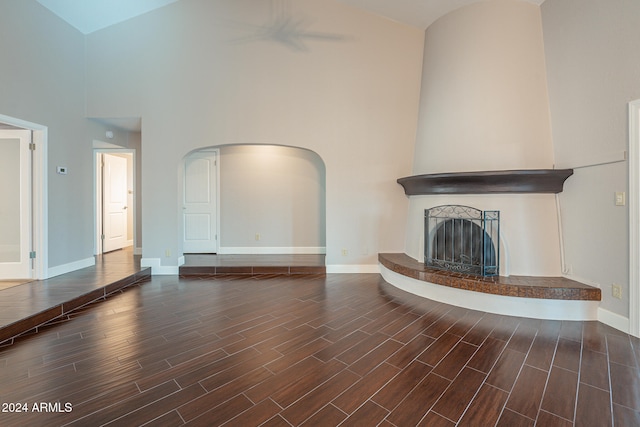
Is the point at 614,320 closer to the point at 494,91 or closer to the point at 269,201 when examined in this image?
the point at 494,91

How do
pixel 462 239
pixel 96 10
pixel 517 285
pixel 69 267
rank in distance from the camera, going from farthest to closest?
pixel 69 267, pixel 96 10, pixel 462 239, pixel 517 285

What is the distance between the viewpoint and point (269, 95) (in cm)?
455

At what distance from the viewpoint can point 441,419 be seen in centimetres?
154

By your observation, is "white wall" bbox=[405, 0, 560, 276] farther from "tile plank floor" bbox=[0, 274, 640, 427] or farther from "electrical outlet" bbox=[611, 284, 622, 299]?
"tile plank floor" bbox=[0, 274, 640, 427]

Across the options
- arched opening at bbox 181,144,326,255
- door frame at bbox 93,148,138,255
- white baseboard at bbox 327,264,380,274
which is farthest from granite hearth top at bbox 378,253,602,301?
door frame at bbox 93,148,138,255

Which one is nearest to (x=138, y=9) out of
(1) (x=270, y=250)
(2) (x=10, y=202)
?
(2) (x=10, y=202)

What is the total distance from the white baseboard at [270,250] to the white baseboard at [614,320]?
4043 millimetres

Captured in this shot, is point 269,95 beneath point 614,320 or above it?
above

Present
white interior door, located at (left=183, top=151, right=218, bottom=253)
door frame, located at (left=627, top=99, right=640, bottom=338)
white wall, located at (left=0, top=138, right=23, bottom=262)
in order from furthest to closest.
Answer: white interior door, located at (left=183, top=151, right=218, bottom=253)
white wall, located at (left=0, top=138, right=23, bottom=262)
door frame, located at (left=627, top=99, right=640, bottom=338)

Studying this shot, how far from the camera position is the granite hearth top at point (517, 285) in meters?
2.83

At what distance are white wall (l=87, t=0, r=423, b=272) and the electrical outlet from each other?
→ 2417mm

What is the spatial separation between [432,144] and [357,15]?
2.39 m

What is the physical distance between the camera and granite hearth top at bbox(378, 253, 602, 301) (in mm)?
2834

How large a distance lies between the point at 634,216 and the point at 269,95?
4.47 m
